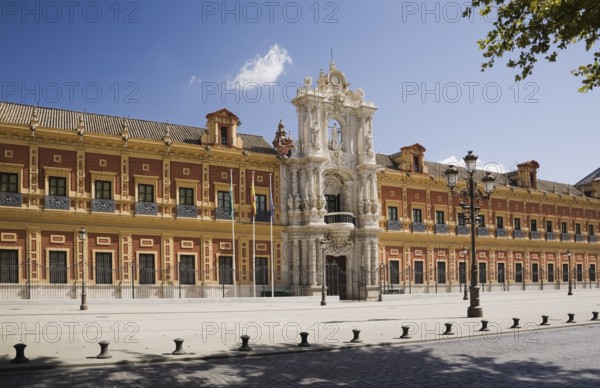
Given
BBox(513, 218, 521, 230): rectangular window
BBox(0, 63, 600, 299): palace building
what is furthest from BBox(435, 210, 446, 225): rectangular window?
BBox(513, 218, 521, 230): rectangular window

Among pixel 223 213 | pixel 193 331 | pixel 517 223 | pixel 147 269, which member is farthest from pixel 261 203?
pixel 517 223

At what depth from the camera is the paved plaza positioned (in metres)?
8.92

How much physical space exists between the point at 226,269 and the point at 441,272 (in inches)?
660

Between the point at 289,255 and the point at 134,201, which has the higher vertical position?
the point at 134,201

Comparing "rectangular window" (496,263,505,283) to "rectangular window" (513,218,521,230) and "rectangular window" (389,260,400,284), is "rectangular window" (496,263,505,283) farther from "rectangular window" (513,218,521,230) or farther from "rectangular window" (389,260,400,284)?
"rectangular window" (389,260,400,284)

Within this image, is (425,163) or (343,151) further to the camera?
(425,163)

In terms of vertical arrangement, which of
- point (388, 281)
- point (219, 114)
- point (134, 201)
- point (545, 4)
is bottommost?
point (388, 281)

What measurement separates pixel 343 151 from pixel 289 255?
24.3 ft

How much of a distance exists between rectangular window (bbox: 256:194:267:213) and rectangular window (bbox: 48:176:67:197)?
411 inches

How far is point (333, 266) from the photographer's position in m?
34.7

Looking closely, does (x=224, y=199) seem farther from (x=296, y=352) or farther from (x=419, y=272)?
(x=296, y=352)

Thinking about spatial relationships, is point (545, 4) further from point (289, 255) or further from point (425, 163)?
point (425, 163)

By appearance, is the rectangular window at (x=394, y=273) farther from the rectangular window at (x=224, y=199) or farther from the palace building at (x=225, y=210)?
the rectangular window at (x=224, y=199)

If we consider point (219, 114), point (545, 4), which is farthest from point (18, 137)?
point (545, 4)
